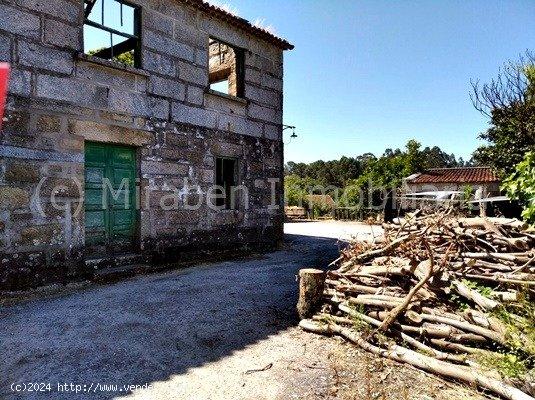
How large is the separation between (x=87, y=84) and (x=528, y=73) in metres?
15.5

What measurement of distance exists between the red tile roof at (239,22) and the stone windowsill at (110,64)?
194cm

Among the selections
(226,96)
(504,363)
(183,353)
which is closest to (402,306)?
(504,363)

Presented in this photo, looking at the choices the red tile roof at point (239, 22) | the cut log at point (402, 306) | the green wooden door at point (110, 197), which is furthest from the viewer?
the red tile roof at point (239, 22)

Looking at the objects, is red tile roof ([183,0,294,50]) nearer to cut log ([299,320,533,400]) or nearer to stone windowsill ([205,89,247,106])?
stone windowsill ([205,89,247,106])

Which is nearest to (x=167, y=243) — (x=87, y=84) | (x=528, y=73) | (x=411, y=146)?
(x=87, y=84)

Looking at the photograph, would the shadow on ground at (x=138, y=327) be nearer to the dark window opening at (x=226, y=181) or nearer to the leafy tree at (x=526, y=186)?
the dark window opening at (x=226, y=181)

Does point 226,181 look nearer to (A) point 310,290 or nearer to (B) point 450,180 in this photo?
(A) point 310,290

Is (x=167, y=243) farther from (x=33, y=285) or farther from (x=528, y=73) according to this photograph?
(x=528, y=73)

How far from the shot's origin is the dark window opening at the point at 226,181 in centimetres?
819

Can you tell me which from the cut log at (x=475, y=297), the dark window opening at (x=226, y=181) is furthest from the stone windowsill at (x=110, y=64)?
the cut log at (x=475, y=297)

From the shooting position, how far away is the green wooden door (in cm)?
620

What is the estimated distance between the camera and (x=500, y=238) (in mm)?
4184

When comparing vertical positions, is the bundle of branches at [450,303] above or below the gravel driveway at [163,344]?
above

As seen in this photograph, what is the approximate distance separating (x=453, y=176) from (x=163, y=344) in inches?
1148
